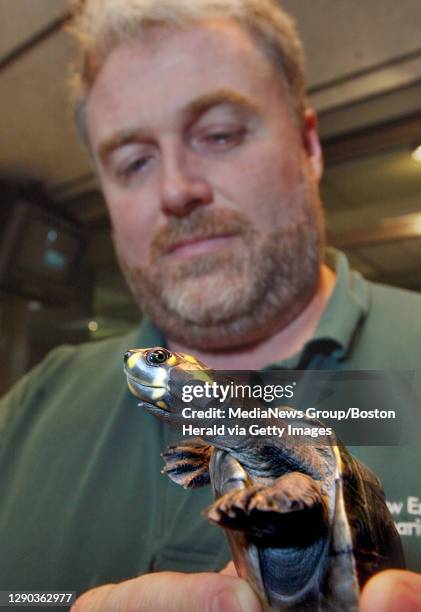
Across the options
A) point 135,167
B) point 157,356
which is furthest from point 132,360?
point 135,167

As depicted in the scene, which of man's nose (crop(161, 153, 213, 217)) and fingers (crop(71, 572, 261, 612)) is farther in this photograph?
man's nose (crop(161, 153, 213, 217))

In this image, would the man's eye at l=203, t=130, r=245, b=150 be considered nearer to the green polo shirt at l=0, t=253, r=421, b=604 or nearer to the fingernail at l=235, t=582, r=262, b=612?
the green polo shirt at l=0, t=253, r=421, b=604

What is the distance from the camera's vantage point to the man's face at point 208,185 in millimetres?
499

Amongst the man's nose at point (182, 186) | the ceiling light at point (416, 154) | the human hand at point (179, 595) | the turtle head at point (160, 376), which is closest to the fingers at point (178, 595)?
the human hand at point (179, 595)

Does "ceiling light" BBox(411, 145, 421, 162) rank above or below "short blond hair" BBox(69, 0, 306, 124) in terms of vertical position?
below

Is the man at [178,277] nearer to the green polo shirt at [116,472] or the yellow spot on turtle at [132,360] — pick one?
the green polo shirt at [116,472]

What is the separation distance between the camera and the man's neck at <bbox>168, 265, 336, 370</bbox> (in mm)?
477

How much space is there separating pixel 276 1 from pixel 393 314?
17.6 inches

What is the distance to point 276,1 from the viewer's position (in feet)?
2.03

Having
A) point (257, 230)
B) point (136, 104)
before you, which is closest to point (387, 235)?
point (257, 230)

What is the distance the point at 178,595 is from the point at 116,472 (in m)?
0.19

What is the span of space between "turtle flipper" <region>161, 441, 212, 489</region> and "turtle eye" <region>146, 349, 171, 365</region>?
0.29 ft

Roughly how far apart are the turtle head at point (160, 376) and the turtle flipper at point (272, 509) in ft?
0.19

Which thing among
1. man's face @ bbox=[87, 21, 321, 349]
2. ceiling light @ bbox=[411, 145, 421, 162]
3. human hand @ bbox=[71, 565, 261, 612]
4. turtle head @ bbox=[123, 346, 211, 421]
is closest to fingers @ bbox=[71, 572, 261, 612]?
human hand @ bbox=[71, 565, 261, 612]
